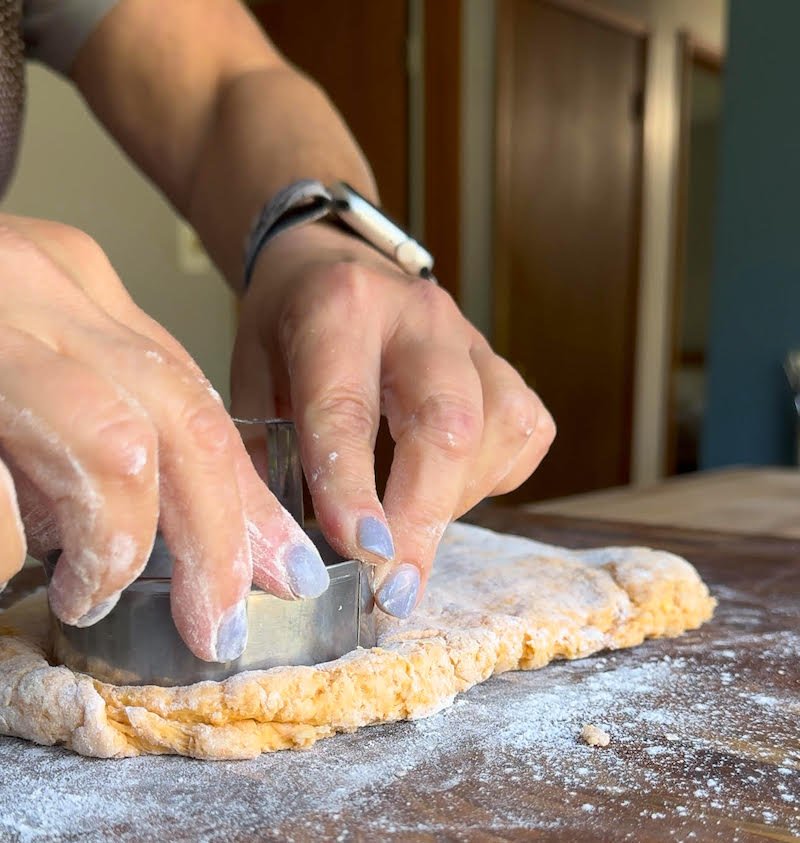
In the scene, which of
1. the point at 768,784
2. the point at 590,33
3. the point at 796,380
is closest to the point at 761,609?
the point at 768,784

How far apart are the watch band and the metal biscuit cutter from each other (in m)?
0.41

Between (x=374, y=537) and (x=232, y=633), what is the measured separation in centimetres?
13

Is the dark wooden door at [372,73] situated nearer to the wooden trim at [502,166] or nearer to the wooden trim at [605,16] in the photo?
the wooden trim at [502,166]

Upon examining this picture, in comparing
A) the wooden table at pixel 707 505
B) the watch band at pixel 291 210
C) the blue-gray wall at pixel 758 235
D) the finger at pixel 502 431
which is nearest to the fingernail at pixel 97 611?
the finger at pixel 502 431

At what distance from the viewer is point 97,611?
1.90 ft

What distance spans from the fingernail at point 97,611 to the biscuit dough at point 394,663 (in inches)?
2.8

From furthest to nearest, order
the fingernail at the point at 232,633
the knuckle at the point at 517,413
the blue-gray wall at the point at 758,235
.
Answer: the blue-gray wall at the point at 758,235, the knuckle at the point at 517,413, the fingernail at the point at 232,633

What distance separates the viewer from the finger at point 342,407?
0.69 metres

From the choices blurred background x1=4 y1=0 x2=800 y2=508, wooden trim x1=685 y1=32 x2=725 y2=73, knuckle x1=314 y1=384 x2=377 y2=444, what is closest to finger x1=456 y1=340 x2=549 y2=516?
knuckle x1=314 y1=384 x2=377 y2=444

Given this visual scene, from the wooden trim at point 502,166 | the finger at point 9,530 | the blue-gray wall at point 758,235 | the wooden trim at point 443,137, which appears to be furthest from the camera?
the wooden trim at point 502,166

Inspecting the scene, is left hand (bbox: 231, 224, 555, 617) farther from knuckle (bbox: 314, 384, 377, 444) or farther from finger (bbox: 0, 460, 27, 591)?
finger (bbox: 0, 460, 27, 591)

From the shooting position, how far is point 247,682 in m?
0.64

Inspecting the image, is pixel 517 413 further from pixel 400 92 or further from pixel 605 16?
pixel 605 16

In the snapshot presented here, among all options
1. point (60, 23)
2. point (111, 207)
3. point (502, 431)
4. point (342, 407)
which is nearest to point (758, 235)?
point (111, 207)
